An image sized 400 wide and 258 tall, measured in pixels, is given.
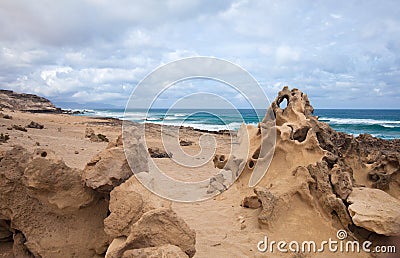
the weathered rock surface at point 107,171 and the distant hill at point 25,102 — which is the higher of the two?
the distant hill at point 25,102

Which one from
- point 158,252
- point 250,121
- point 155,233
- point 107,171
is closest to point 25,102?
point 250,121

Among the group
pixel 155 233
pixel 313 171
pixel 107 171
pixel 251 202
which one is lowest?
pixel 251 202

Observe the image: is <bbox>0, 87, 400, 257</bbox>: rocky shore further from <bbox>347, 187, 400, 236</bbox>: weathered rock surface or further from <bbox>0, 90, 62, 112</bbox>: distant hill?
<bbox>0, 90, 62, 112</bbox>: distant hill

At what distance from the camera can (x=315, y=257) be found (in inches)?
144

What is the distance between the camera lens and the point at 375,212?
3.55 metres

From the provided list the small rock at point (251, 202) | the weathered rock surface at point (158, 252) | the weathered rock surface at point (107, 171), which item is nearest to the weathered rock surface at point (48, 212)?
the weathered rock surface at point (107, 171)

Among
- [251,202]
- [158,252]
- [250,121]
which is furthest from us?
[250,121]

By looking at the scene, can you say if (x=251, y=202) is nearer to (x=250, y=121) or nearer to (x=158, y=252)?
(x=158, y=252)

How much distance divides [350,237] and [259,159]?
6.68ft

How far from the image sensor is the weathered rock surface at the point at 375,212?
11.0 feet

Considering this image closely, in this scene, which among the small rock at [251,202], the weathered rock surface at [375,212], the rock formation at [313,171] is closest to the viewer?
the weathered rock surface at [375,212]

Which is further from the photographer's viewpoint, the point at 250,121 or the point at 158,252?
the point at 250,121

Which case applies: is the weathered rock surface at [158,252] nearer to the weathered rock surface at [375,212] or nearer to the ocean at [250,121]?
the weathered rock surface at [375,212]

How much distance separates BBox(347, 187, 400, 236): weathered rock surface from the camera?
11.0 feet
